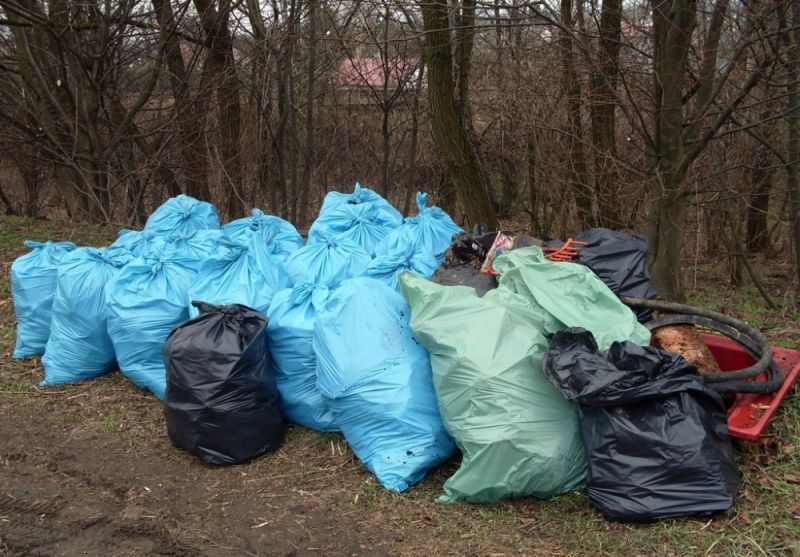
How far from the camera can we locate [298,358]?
352cm

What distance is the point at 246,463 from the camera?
3273 mm

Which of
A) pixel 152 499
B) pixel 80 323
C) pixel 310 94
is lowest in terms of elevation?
pixel 152 499

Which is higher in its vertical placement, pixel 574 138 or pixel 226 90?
pixel 226 90

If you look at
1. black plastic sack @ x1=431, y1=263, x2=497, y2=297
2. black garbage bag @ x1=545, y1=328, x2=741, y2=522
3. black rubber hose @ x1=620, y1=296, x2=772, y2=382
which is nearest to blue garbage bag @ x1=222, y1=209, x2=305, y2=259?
black plastic sack @ x1=431, y1=263, x2=497, y2=297

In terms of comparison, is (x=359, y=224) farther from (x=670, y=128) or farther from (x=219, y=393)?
(x=670, y=128)

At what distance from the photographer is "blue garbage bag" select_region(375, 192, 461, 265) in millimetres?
4449

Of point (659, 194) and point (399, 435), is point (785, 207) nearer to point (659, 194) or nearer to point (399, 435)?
point (659, 194)

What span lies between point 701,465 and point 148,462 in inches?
97.1

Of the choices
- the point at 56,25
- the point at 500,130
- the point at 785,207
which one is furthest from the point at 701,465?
the point at 56,25

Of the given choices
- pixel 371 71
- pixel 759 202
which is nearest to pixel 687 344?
pixel 759 202

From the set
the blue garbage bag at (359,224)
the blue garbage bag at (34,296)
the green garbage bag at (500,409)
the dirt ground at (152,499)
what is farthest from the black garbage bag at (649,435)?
the blue garbage bag at (34,296)

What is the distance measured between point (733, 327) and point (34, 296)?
4.26 metres

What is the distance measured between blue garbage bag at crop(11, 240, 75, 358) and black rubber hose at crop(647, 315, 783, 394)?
3776mm

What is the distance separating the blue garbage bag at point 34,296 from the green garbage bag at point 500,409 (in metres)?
2.84
